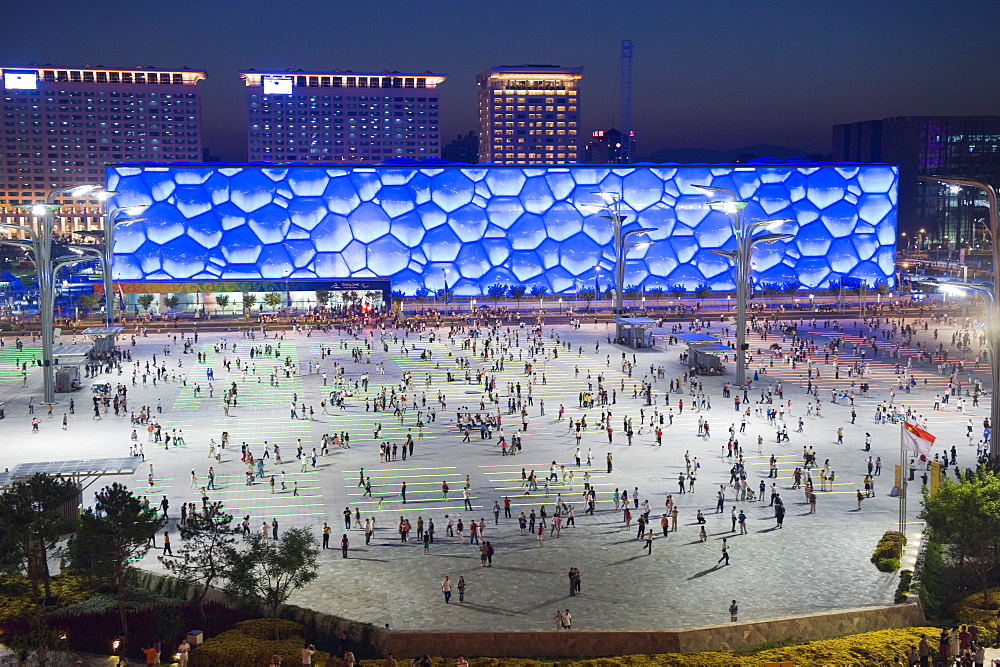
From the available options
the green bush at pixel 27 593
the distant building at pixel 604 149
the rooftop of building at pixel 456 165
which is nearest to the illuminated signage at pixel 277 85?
the distant building at pixel 604 149

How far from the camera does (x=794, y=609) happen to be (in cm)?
1670

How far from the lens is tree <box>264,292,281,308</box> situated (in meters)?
66.8

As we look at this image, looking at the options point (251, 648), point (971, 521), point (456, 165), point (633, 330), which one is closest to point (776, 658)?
point (971, 521)

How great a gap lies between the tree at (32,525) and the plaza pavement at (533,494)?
2757mm

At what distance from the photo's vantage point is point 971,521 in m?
17.1

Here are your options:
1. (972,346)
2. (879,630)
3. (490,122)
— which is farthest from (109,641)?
(490,122)

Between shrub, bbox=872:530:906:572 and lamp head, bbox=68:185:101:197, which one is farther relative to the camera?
lamp head, bbox=68:185:101:197

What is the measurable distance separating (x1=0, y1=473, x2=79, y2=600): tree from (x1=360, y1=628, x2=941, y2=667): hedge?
19.4 feet

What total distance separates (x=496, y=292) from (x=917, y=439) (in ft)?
173

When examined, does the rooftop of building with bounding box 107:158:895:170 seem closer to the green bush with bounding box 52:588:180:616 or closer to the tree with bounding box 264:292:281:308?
the tree with bounding box 264:292:281:308

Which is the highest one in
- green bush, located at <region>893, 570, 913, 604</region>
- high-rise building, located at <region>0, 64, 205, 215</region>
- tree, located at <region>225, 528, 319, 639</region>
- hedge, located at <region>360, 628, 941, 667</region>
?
high-rise building, located at <region>0, 64, 205, 215</region>

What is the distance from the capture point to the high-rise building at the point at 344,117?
160 m

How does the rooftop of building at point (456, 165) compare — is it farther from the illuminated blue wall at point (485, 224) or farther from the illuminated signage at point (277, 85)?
the illuminated signage at point (277, 85)

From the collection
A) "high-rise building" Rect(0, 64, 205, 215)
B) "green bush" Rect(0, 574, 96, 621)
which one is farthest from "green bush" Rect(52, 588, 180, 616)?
"high-rise building" Rect(0, 64, 205, 215)
